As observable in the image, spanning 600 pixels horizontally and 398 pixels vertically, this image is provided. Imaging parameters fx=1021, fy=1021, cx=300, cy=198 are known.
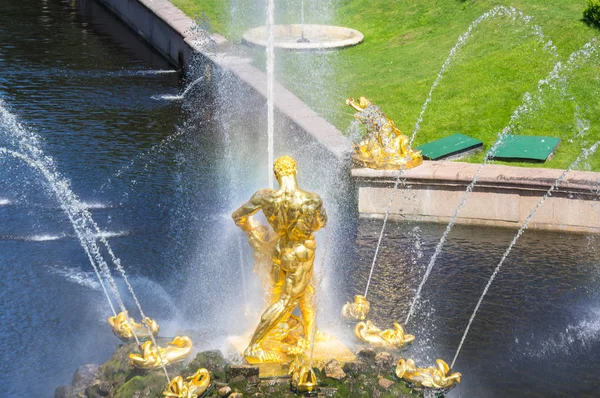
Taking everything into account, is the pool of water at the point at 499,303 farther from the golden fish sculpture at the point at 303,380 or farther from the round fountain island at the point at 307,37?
the round fountain island at the point at 307,37

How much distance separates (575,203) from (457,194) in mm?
1599

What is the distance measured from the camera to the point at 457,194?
14.2 m

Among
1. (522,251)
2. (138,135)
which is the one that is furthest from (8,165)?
(522,251)

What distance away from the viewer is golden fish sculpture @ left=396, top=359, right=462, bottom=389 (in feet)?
30.8

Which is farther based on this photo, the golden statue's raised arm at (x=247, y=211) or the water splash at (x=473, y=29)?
the water splash at (x=473, y=29)

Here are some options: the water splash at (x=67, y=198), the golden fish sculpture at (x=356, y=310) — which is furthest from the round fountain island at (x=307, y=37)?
the golden fish sculpture at (x=356, y=310)

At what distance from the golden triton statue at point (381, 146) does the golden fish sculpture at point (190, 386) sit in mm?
6031

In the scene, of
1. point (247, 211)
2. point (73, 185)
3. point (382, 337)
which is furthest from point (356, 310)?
point (73, 185)

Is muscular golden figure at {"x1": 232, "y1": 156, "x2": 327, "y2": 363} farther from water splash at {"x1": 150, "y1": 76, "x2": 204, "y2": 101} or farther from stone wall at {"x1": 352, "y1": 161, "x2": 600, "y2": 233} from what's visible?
water splash at {"x1": 150, "y1": 76, "x2": 204, "y2": 101}

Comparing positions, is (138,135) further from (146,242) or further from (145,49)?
(145,49)

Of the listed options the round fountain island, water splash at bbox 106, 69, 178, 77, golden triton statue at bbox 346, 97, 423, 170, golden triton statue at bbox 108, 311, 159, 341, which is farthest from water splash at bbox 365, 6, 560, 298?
golden triton statue at bbox 108, 311, 159, 341

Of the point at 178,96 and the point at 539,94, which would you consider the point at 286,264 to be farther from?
the point at 178,96

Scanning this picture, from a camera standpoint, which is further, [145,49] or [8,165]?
[145,49]

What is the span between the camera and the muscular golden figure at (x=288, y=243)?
9.02 m
